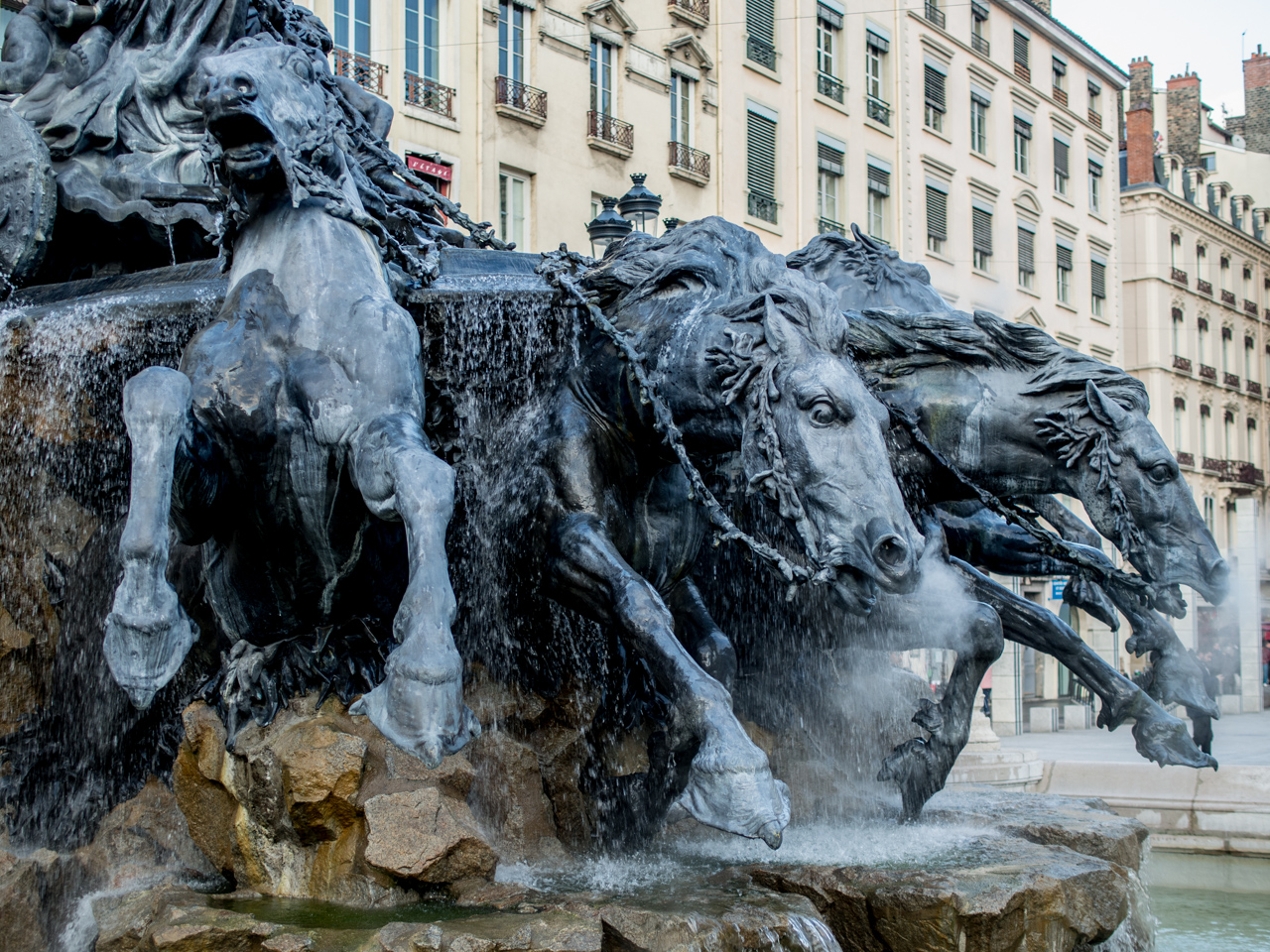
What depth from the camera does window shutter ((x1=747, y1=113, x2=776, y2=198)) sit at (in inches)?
1067

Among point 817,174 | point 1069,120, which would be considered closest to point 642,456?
point 817,174

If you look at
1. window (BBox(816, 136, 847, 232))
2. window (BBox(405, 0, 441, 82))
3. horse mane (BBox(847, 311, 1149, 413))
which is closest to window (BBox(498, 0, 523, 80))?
window (BBox(405, 0, 441, 82))

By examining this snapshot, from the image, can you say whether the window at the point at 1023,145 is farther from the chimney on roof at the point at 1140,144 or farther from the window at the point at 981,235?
the chimney on roof at the point at 1140,144

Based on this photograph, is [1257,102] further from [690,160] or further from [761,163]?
[690,160]

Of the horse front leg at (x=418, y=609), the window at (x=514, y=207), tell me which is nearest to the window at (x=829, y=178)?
the window at (x=514, y=207)

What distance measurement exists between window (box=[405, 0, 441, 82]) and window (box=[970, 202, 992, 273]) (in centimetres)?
1626

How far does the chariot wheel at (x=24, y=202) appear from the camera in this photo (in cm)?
639

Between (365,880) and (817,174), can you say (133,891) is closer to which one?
(365,880)

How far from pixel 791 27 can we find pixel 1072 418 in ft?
79.3

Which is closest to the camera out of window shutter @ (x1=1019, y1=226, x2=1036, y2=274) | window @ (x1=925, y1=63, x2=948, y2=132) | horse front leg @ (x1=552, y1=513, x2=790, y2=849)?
horse front leg @ (x1=552, y1=513, x2=790, y2=849)

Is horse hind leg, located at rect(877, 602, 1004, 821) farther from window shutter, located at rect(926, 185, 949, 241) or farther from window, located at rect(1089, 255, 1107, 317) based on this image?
window, located at rect(1089, 255, 1107, 317)

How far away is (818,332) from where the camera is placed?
14.8 ft

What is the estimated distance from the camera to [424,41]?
20656 millimetres

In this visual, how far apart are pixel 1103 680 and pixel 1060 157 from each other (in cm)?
3413
